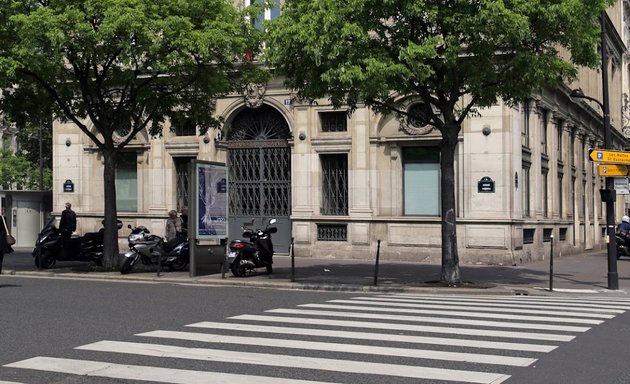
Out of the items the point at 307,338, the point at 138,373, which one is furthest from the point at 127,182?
the point at 138,373

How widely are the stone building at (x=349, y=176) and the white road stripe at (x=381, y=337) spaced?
1289 centimetres

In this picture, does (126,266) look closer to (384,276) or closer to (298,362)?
(384,276)

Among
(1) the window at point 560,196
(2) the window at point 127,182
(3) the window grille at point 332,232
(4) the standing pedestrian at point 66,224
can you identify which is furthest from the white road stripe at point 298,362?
(1) the window at point 560,196

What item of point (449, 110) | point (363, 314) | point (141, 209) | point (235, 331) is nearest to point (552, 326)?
point (363, 314)

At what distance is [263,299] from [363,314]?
2.97 m

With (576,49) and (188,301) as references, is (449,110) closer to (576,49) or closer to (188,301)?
(576,49)

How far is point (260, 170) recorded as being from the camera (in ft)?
92.2

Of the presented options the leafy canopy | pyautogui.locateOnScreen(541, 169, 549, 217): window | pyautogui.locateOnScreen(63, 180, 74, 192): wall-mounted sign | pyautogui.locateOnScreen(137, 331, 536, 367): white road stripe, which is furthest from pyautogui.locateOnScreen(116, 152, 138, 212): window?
pyautogui.locateOnScreen(137, 331, 536, 367): white road stripe

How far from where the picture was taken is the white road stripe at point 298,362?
738 centimetres

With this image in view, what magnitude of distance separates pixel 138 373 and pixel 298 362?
5.35ft

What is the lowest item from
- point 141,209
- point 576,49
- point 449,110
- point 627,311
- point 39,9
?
point 627,311

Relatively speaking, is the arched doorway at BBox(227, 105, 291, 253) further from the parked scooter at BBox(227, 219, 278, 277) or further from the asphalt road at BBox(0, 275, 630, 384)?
the asphalt road at BBox(0, 275, 630, 384)

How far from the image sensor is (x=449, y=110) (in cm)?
1728

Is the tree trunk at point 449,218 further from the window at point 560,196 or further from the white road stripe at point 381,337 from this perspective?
the window at point 560,196
